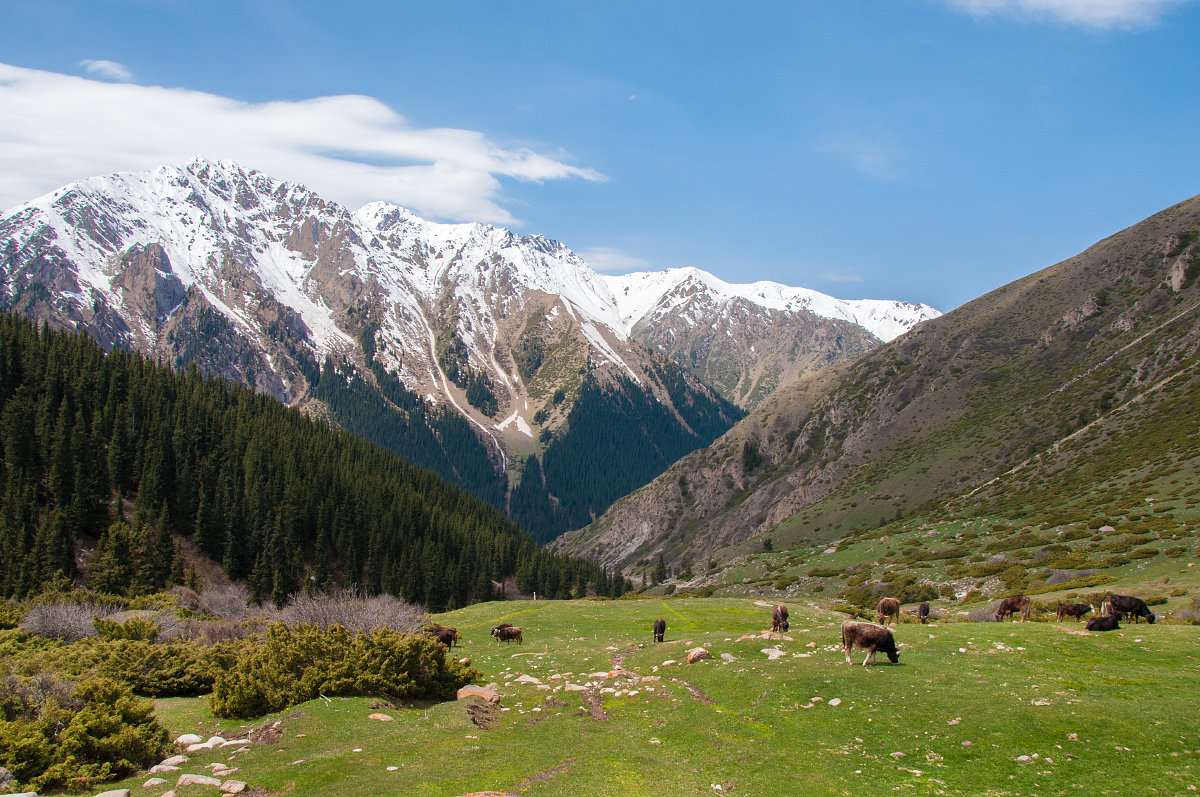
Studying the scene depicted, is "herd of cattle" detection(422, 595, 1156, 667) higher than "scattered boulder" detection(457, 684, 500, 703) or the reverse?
higher

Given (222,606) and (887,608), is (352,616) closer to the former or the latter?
(222,606)

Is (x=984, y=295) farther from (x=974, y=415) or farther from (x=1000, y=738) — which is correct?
(x=1000, y=738)

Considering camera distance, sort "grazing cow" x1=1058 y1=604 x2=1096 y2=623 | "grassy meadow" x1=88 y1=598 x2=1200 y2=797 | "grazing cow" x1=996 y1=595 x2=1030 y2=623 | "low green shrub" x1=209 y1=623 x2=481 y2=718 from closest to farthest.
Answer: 1. "grassy meadow" x1=88 y1=598 x2=1200 y2=797
2. "low green shrub" x1=209 y1=623 x2=481 y2=718
3. "grazing cow" x1=1058 y1=604 x2=1096 y2=623
4. "grazing cow" x1=996 y1=595 x2=1030 y2=623

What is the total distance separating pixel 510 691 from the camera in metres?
27.1

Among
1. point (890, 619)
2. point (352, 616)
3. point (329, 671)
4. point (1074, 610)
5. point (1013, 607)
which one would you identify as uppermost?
point (1074, 610)

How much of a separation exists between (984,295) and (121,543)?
207929mm

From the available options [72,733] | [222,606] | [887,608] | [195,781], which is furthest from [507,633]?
[222,606]

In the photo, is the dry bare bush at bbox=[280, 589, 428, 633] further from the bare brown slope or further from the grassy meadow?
the bare brown slope

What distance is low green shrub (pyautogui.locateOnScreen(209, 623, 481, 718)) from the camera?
23.9 meters

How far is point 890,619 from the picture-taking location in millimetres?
37031

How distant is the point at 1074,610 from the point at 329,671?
32720 millimetres

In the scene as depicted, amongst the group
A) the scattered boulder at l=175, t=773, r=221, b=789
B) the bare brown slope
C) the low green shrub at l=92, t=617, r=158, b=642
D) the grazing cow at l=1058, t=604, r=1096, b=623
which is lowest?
the scattered boulder at l=175, t=773, r=221, b=789

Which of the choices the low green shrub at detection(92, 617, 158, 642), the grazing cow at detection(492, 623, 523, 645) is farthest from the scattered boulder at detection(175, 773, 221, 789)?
the grazing cow at detection(492, 623, 523, 645)

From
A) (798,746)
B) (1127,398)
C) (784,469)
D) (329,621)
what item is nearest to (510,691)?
(798,746)
